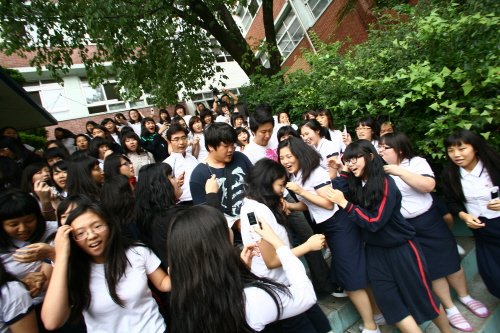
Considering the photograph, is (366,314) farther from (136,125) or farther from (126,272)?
(136,125)

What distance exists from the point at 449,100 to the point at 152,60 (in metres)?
7.56

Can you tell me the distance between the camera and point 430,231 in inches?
113

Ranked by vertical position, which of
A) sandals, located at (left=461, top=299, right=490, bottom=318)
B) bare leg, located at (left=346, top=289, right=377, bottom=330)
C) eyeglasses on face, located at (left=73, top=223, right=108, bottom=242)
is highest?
eyeglasses on face, located at (left=73, top=223, right=108, bottom=242)

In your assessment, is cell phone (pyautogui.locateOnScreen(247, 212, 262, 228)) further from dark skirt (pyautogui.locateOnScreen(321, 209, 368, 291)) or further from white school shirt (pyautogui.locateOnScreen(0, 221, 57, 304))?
white school shirt (pyautogui.locateOnScreen(0, 221, 57, 304))

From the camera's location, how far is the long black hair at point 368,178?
95.0 inches

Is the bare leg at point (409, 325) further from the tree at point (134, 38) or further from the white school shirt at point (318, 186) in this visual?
the tree at point (134, 38)

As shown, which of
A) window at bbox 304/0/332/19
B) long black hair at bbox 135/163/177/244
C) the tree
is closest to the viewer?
long black hair at bbox 135/163/177/244

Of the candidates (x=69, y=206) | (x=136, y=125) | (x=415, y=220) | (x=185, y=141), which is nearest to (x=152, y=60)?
(x=136, y=125)

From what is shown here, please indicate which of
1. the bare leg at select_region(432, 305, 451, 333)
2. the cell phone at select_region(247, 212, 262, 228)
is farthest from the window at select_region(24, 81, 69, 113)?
the bare leg at select_region(432, 305, 451, 333)

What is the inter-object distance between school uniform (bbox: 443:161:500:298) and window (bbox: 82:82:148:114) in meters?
15.8

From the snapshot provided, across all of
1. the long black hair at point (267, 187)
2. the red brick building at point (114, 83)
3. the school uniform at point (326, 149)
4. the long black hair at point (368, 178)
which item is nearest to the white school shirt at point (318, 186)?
the long black hair at point (368, 178)

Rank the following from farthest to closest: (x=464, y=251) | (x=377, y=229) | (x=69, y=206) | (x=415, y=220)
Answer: (x=464, y=251) < (x=415, y=220) < (x=377, y=229) < (x=69, y=206)

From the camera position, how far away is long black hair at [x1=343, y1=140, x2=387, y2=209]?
241 cm

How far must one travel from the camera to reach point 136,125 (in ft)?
25.8
